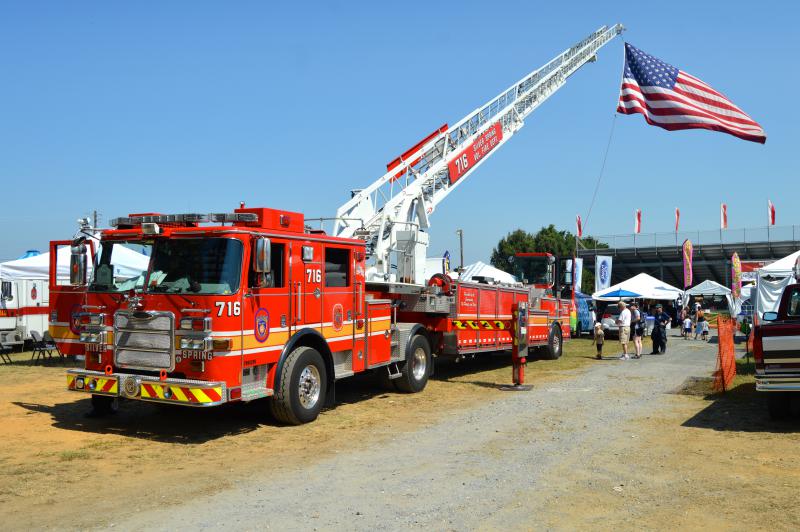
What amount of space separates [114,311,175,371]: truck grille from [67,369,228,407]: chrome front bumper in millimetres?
190

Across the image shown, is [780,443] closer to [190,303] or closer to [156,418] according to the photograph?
[190,303]

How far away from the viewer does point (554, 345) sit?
792 inches

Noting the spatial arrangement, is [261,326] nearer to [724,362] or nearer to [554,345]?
[724,362]

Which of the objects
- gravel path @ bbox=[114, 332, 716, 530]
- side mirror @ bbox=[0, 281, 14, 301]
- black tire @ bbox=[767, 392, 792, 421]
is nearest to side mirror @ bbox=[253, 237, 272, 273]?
gravel path @ bbox=[114, 332, 716, 530]

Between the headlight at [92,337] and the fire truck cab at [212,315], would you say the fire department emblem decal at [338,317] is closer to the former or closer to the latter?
the fire truck cab at [212,315]

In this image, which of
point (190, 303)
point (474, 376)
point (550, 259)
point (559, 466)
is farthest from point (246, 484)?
point (550, 259)

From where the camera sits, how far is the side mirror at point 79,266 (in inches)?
368

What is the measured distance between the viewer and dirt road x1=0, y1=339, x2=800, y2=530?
19.0 ft

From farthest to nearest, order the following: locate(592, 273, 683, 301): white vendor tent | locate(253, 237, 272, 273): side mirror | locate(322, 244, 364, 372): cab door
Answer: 1. locate(592, 273, 683, 301): white vendor tent
2. locate(322, 244, 364, 372): cab door
3. locate(253, 237, 272, 273): side mirror

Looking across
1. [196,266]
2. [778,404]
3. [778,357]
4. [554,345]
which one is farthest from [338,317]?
[554,345]

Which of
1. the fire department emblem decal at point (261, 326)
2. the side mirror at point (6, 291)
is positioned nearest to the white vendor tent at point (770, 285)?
the fire department emblem decal at point (261, 326)

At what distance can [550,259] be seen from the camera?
75.3 ft

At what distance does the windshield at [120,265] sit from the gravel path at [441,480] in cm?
313

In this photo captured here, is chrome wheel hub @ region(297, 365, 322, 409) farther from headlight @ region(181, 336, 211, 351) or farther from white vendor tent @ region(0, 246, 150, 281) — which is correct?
white vendor tent @ region(0, 246, 150, 281)
